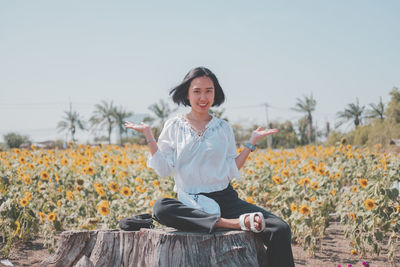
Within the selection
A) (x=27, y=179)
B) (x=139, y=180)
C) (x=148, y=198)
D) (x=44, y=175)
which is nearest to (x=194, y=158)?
(x=148, y=198)

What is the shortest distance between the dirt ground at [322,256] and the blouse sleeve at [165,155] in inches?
73.8

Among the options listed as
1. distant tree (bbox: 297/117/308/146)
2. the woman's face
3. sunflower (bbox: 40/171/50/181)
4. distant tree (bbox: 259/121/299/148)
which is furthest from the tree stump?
distant tree (bbox: 297/117/308/146)

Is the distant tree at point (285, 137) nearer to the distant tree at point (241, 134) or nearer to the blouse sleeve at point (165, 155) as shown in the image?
the distant tree at point (241, 134)

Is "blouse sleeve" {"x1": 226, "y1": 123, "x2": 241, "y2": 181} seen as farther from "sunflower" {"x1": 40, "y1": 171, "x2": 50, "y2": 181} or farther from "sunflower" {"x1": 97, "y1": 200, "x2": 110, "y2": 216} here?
"sunflower" {"x1": 40, "y1": 171, "x2": 50, "y2": 181}

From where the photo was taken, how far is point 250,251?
2.24m

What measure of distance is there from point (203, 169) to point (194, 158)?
0.29ft

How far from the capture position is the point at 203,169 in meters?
2.46

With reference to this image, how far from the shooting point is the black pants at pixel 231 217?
2.23 meters

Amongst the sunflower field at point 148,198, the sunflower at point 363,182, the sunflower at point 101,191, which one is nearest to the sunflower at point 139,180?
the sunflower field at point 148,198

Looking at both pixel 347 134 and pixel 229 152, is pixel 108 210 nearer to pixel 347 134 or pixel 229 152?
pixel 229 152

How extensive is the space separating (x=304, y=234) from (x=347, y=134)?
20.2 meters

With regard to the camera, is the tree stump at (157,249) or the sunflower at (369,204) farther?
the sunflower at (369,204)

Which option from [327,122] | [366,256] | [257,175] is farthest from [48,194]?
[327,122]

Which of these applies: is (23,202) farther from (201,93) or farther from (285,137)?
(285,137)
